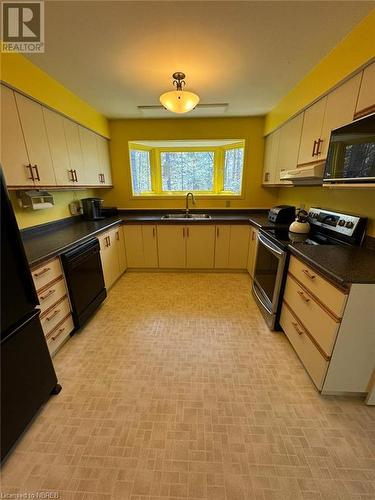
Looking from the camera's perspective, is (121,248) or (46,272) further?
(121,248)

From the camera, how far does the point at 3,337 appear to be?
1.00 m

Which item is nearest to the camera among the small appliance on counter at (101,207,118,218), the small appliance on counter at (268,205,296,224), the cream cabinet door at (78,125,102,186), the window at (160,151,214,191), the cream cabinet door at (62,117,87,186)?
the cream cabinet door at (62,117,87,186)

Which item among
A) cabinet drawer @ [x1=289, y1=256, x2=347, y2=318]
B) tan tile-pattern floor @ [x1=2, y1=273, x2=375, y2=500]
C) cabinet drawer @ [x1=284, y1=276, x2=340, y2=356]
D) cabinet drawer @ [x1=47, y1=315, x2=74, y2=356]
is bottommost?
tan tile-pattern floor @ [x1=2, y1=273, x2=375, y2=500]

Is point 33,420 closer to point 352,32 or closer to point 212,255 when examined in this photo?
point 212,255

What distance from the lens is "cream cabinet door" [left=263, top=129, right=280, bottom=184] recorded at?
2785mm

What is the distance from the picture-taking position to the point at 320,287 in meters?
1.31

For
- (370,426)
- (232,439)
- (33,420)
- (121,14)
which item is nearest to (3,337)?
(33,420)

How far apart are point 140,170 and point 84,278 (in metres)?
2.46

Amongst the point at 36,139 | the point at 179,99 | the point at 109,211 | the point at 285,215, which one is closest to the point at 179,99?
the point at 179,99

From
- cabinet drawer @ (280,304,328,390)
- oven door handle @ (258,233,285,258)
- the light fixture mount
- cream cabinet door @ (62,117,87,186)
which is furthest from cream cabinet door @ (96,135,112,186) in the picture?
cabinet drawer @ (280,304,328,390)

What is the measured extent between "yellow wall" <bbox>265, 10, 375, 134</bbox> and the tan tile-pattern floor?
223 centimetres

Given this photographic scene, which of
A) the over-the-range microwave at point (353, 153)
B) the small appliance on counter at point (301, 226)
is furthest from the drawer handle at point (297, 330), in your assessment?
the over-the-range microwave at point (353, 153)

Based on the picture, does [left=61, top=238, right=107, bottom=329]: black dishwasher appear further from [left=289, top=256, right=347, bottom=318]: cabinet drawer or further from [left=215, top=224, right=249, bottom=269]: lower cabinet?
[left=289, top=256, right=347, bottom=318]: cabinet drawer

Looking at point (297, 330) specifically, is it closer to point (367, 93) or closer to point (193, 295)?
point (193, 295)
